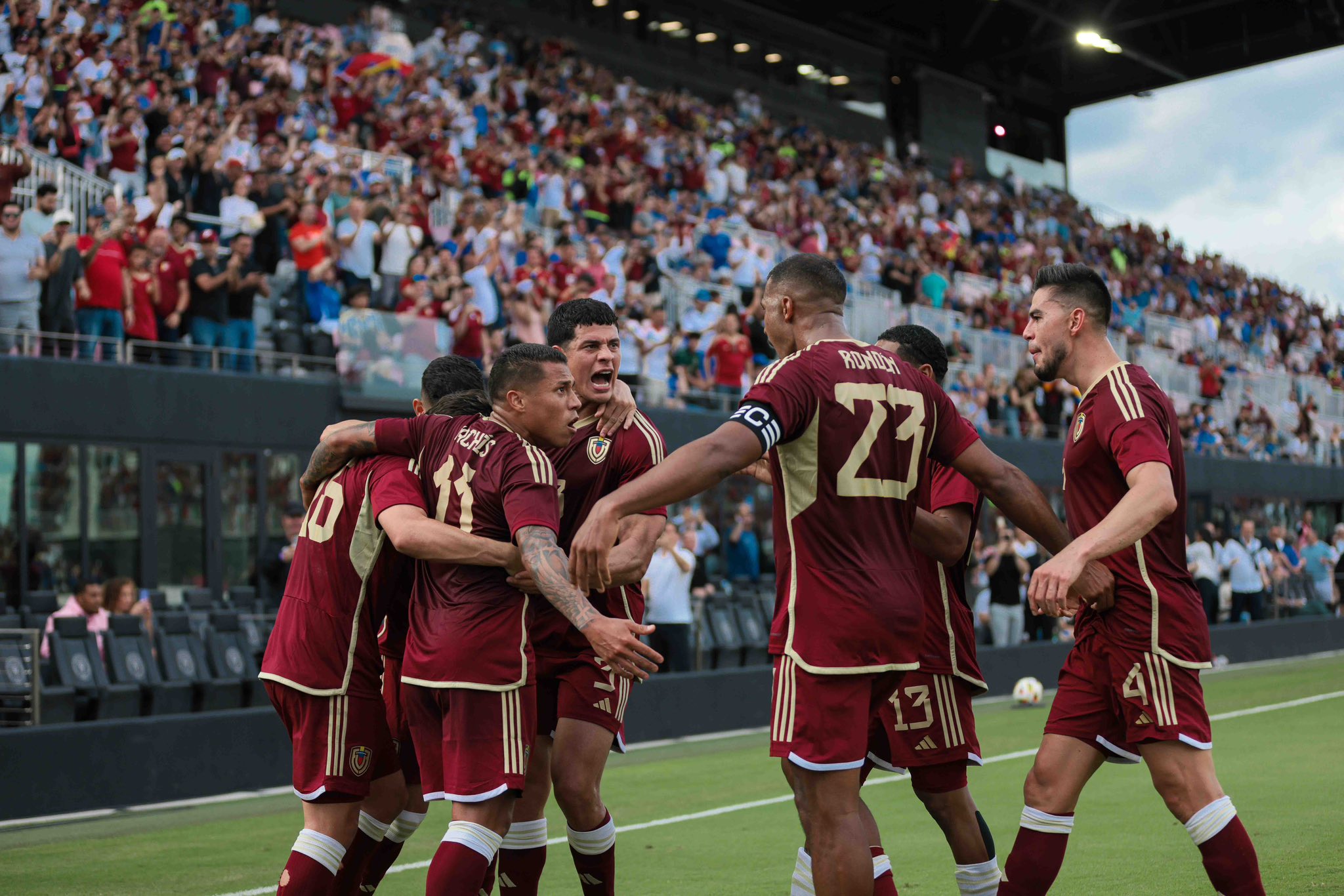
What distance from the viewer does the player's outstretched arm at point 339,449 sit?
18.1ft

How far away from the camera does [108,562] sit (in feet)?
51.4

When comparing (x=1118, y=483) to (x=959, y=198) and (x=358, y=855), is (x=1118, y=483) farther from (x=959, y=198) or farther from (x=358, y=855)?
(x=959, y=198)

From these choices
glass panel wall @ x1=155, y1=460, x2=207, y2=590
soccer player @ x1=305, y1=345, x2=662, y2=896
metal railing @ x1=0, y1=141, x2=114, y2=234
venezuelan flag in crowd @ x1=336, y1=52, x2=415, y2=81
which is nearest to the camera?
soccer player @ x1=305, y1=345, x2=662, y2=896

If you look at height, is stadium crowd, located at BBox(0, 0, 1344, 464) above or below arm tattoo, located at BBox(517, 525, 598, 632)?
above

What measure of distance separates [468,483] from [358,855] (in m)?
1.72

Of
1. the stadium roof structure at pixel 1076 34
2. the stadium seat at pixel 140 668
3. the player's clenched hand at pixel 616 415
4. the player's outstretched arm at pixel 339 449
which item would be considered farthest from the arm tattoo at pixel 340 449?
the stadium roof structure at pixel 1076 34

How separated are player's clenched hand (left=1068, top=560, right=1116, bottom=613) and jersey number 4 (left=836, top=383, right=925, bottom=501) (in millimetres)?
756

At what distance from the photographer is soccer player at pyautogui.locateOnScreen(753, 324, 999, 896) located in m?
5.79

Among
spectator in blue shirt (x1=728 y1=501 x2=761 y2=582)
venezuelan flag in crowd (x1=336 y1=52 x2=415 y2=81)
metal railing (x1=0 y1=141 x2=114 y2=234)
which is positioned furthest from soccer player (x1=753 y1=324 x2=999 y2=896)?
venezuelan flag in crowd (x1=336 y1=52 x2=415 y2=81)

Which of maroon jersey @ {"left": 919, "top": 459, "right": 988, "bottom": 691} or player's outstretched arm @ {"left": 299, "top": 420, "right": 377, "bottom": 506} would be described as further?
maroon jersey @ {"left": 919, "top": 459, "right": 988, "bottom": 691}

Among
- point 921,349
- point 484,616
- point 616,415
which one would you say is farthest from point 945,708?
point 484,616

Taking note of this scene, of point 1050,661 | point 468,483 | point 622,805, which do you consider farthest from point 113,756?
point 1050,661

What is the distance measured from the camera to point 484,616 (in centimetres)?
518

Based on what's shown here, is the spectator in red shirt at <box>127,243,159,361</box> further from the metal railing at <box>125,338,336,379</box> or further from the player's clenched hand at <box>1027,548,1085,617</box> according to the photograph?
the player's clenched hand at <box>1027,548,1085,617</box>
